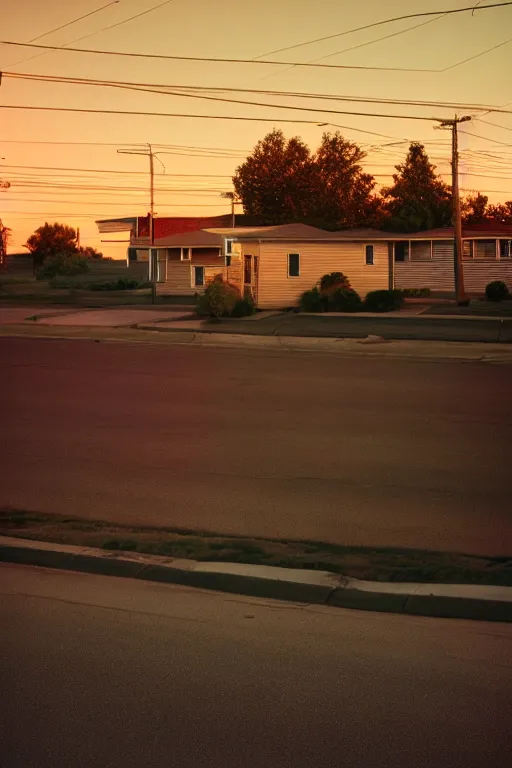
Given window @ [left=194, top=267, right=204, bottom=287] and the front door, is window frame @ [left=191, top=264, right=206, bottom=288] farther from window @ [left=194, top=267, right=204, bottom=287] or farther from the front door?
the front door

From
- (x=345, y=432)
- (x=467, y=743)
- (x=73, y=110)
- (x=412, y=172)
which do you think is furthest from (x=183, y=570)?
(x=412, y=172)

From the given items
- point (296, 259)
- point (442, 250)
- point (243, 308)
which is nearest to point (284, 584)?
point (243, 308)

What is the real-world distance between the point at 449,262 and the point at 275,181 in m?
30.8

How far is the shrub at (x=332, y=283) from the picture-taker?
158ft

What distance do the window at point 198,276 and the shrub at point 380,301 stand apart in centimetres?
2347

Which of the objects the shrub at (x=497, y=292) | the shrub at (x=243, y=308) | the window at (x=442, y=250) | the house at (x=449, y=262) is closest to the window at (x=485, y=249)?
the house at (x=449, y=262)

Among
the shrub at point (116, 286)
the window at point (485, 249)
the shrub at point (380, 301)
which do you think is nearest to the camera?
the shrub at point (380, 301)

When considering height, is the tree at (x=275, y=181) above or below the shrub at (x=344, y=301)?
above

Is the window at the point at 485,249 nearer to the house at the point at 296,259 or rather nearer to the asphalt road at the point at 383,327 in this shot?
the house at the point at 296,259

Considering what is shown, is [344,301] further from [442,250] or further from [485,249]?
[485,249]

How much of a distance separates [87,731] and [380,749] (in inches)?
47.2

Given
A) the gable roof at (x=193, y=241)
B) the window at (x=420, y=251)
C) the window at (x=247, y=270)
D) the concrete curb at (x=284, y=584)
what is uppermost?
the gable roof at (x=193, y=241)

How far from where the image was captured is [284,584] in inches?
243

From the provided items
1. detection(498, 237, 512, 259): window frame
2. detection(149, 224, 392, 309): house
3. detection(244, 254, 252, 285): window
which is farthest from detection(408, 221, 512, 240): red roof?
detection(244, 254, 252, 285): window
